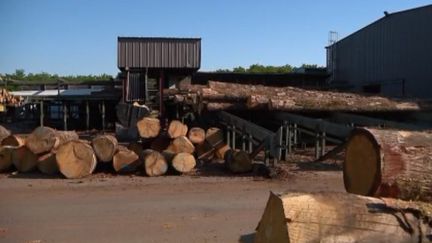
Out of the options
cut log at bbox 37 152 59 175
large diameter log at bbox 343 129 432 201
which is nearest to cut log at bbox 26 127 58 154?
cut log at bbox 37 152 59 175

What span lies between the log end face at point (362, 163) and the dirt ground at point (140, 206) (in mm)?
1645

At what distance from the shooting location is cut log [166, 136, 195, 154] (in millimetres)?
15550

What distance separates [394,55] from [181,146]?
1867 cm

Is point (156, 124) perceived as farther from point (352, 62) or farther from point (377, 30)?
point (352, 62)

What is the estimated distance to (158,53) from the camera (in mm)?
37875

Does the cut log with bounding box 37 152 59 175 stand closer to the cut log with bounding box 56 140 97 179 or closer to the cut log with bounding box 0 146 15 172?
the cut log with bounding box 56 140 97 179

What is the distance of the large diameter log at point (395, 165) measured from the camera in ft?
21.0

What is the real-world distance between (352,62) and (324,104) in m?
18.4

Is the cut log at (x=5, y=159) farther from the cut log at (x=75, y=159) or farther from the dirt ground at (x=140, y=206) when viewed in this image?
the cut log at (x=75, y=159)

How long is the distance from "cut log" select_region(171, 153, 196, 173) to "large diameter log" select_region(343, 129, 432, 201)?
7.85 m

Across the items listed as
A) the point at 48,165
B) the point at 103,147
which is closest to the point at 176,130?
the point at 103,147

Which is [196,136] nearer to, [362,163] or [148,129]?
[148,129]

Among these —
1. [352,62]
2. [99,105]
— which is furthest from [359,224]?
[99,105]

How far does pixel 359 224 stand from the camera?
17.7 ft
